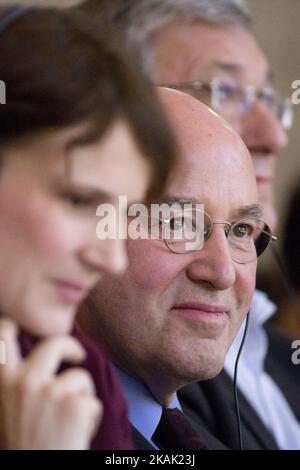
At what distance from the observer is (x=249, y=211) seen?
1421 mm

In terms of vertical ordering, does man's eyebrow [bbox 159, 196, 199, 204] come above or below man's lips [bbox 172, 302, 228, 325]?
above

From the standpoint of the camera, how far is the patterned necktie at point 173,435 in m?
1.30

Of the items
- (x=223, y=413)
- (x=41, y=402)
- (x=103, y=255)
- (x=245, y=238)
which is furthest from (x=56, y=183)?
(x=223, y=413)

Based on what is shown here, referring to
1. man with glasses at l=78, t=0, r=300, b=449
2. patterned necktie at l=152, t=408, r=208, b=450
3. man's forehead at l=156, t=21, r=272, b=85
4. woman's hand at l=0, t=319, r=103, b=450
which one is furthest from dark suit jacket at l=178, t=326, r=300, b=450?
woman's hand at l=0, t=319, r=103, b=450

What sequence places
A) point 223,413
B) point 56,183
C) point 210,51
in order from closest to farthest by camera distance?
point 56,183, point 223,413, point 210,51

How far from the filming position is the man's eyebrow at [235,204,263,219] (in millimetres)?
1401

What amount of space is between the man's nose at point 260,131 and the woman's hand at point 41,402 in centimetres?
159

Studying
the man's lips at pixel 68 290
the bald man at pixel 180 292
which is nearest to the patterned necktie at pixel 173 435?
the bald man at pixel 180 292

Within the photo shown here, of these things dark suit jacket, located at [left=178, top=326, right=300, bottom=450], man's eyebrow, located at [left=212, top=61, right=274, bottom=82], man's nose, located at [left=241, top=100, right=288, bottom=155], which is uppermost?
man's eyebrow, located at [left=212, top=61, right=274, bottom=82]

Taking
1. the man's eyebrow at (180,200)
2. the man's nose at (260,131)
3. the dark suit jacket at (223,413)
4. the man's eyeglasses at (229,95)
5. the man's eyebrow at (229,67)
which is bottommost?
the dark suit jacket at (223,413)

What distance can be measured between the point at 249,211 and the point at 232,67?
1014 mm

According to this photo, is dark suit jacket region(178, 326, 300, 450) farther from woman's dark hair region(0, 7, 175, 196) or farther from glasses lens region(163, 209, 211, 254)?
woman's dark hair region(0, 7, 175, 196)

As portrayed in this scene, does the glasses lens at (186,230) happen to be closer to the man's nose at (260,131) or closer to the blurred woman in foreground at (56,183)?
the blurred woman in foreground at (56,183)

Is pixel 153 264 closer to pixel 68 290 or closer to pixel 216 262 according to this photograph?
pixel 216 262
